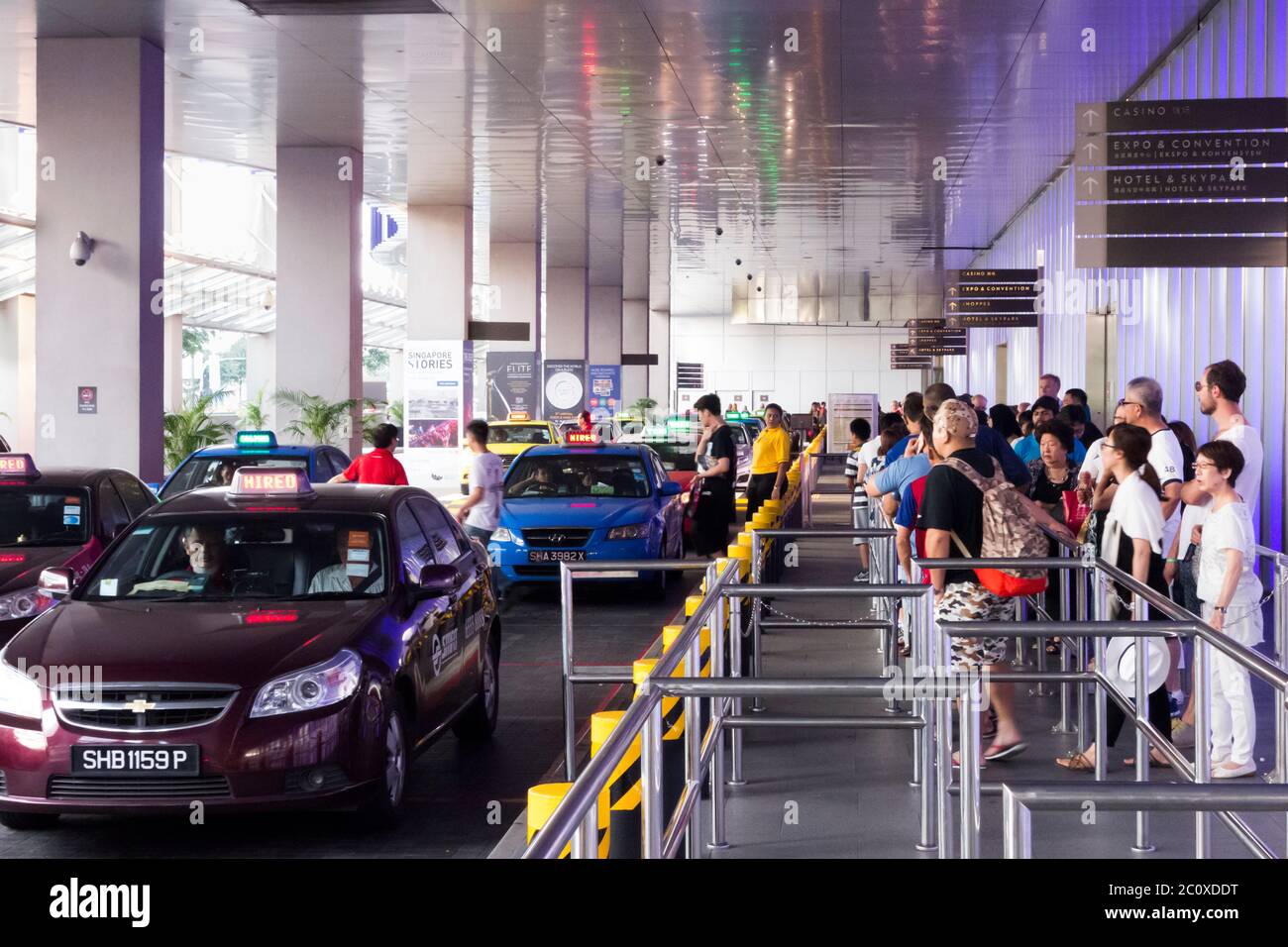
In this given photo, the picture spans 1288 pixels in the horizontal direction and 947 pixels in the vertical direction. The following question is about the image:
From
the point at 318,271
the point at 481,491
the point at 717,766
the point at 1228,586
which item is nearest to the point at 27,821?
the point at 717,766

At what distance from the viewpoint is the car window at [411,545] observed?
25.6 feet

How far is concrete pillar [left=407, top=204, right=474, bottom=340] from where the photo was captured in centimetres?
2916

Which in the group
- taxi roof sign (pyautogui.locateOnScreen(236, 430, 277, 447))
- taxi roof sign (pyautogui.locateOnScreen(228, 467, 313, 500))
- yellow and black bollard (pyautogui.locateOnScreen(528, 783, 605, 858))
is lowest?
yellow and black bollard (pyautogui.locateOnScreen(528, 783, 605, 858))

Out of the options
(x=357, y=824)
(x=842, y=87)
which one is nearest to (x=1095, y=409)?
(x=842, y=87)

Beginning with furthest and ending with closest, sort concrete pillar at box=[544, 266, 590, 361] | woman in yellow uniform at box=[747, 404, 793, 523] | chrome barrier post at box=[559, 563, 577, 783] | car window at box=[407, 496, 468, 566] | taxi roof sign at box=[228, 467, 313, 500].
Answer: concrete pillar at box=[544, 266, 590, 361], woman in yellow uniform at box=[747, 404, 793, 523], car window at box=[407, 496, 468, 566], taxi roof sign at box=[228, 467, 313, 500], chrome barrier post at box=[559, 563, 577, 783]

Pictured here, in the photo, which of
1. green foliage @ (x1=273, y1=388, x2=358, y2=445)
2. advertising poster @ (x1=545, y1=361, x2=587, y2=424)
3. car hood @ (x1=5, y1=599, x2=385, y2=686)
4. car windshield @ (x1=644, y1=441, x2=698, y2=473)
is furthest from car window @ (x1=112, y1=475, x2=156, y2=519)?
advertising poster @ (x1=545, y1=361, x2=587, y2=424)

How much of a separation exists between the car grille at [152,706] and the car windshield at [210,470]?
22.7 ft

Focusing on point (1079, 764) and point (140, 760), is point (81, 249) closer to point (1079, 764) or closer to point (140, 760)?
point (140, 760)

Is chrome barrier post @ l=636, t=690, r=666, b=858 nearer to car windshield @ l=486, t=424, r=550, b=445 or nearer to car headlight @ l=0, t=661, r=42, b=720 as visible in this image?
car headlight @ l=0, t=661, r=42, b=720

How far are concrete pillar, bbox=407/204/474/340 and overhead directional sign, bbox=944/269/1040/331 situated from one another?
10.2 meters

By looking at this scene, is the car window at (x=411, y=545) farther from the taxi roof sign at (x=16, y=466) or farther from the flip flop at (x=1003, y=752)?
the taxi roof sign at (x=16, y=466)

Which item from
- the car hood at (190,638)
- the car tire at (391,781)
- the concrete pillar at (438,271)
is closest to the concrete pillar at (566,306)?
the concrete pillar at (438,271)

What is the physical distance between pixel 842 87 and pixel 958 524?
11.9 m
